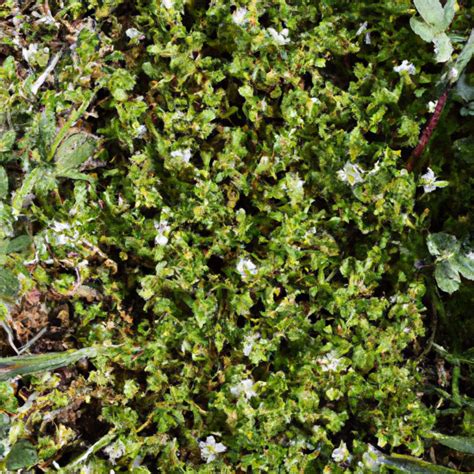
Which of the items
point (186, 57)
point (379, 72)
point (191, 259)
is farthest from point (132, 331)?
point (379, 72)

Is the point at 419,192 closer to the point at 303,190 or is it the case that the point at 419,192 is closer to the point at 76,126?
the point at 303,190


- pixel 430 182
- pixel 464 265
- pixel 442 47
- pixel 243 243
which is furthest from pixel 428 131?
pixel 243 243

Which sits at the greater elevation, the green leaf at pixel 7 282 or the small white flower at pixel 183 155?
the small white flower at pixel 183 155

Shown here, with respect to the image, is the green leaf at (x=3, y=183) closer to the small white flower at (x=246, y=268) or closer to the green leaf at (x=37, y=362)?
the green leaf at (x=37, y=362)

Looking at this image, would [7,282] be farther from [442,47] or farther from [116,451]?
[442,47]

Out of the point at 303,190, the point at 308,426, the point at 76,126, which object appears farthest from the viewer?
the point at 76,126

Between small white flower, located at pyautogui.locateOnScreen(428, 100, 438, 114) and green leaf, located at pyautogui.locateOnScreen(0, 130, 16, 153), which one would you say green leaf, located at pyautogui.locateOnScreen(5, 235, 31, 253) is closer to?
green leaf, located at pyautogui.locateOnScreen(0, 130, 16, 153)

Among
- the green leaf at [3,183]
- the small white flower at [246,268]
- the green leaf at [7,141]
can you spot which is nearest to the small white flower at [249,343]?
the small white flower at [246,268]
